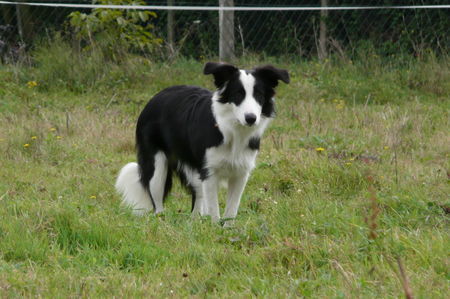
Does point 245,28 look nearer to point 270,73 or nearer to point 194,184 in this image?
point 194,184

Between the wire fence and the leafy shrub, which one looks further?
the wire fence

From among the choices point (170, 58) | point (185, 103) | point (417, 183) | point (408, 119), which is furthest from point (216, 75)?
point (170, 58)

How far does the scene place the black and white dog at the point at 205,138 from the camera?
482 cm

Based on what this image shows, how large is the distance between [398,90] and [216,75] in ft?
15.4

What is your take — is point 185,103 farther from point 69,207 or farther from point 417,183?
point 417,183

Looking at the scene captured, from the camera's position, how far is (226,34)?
1040cm

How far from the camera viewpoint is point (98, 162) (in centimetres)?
641

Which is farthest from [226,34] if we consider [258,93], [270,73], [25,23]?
[258,93]

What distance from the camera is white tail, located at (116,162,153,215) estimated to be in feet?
17.9

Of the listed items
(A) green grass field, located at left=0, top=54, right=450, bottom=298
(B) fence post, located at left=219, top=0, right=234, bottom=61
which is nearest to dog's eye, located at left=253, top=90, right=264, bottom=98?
(A) green grass field, located at left=0, top=54, right=450, bottom=298

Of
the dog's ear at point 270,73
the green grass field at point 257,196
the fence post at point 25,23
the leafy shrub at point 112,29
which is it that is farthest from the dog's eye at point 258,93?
the fence post at point 25,23

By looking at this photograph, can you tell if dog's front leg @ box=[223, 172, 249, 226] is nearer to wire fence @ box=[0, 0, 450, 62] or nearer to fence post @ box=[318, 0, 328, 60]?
wire fence @ box=[0, 0, 450, 62]

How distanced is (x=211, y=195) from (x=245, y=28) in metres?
7.65

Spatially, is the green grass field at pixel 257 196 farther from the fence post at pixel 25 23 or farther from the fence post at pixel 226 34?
the fence post at pixel 25 23
